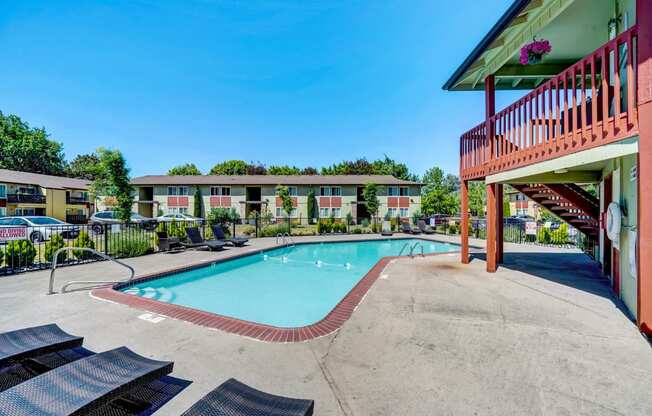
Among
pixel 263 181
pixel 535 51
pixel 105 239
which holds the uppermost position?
pixel 263 181

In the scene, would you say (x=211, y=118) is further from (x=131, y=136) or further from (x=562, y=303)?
(x=562, y=303)

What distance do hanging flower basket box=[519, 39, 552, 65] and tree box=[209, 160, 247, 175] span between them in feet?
191

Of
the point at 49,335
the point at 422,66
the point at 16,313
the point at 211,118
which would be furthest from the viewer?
the point at 211,118

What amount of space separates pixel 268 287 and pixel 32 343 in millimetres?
6128

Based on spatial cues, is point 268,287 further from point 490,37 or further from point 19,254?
point 490,37

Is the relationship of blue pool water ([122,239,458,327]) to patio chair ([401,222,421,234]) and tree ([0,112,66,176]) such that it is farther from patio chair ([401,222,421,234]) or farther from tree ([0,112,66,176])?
tree ([0,112,66,176])

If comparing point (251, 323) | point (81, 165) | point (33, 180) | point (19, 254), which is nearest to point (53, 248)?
point (19, 254)

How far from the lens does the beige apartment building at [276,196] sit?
3341 centimetres

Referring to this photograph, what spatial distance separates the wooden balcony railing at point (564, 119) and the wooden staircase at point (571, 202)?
265cm

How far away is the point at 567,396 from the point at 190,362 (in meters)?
3.84

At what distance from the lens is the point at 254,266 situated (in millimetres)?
11578

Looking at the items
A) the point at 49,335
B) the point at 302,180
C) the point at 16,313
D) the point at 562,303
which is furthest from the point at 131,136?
the point at 562,303

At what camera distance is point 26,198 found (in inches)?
1121

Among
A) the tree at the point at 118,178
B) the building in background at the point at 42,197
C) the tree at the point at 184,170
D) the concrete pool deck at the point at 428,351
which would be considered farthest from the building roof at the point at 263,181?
the concrete pool deck at the point at 428,351
